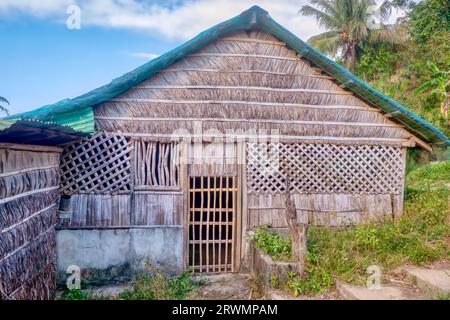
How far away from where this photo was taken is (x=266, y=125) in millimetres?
7449

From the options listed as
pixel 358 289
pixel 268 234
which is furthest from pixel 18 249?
pixel 358 289

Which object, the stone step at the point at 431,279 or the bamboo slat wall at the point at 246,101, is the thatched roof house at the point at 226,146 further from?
the stone step at the point at 431,279

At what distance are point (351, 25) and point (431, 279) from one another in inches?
766

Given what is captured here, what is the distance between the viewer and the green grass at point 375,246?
5.58 metres

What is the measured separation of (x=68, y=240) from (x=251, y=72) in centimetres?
516

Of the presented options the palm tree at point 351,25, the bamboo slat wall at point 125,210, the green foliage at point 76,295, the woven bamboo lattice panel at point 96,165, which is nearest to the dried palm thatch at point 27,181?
the woven bamboo lattice panel at point 96,165

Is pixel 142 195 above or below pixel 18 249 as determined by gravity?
above

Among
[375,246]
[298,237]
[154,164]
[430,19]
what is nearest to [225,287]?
[298,237]

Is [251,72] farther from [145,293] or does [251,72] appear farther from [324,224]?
[145,293]

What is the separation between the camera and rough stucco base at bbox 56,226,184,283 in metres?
6.77

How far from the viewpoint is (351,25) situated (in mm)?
21203

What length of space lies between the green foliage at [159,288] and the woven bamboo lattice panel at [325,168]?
236 cm

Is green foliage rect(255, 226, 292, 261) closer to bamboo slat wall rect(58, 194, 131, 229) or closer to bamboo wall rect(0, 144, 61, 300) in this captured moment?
bamboo slat wall rect(58, 194, 131, 229)

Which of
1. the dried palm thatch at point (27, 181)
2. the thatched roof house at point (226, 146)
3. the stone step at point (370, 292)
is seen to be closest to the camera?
the dried palm thatch at point (27, 181)
